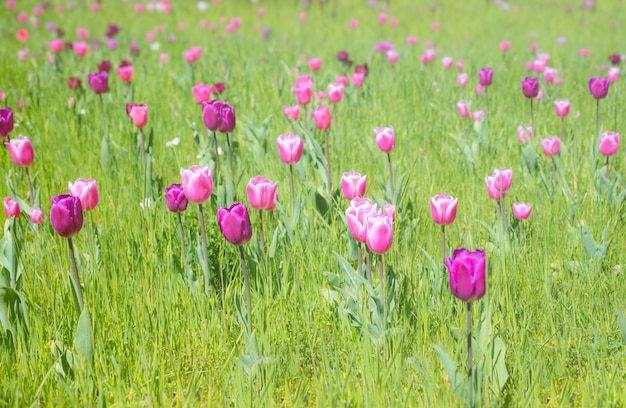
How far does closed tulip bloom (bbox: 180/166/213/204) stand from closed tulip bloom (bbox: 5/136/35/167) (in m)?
0.86

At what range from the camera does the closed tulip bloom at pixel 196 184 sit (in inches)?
84.3

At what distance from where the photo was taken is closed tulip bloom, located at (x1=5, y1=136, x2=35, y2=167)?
2582 millimetres

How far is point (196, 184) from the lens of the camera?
2145 mm

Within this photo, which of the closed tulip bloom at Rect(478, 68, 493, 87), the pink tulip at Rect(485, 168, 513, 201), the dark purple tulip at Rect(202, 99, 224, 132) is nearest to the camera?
the pink tulip at Rect(485, 168, 513, 201)

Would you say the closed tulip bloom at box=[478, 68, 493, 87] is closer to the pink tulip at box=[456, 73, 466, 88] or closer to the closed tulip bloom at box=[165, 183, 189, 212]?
the pink tulip at box=[456, 73, 466, 88]

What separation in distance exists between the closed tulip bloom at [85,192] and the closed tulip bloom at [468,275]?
1391 mm

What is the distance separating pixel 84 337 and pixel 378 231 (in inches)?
35.2

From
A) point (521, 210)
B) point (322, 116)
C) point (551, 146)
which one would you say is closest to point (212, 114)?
point (322, 116)

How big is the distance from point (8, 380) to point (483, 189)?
2.27 metres

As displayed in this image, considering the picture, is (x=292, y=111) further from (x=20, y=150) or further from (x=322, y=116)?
(x=20, y=150)

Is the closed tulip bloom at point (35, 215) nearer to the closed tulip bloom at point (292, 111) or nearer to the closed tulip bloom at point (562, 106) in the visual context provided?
the closed tulip bloom at point (292, 111)

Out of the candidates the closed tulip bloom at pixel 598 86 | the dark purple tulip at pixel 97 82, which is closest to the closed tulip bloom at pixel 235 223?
the dark purple tulip at pixel 97 82

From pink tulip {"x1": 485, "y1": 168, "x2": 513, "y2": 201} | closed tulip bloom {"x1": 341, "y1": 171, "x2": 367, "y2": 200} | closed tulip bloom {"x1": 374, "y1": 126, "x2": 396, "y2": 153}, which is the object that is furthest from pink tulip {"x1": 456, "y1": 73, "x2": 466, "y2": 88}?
closed tulip bloom {"x1": 341, "y1": 171, "x2": 367, "y2": 200}

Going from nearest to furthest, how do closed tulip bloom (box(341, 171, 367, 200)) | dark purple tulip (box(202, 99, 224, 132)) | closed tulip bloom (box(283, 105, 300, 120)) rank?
closed tulip bloom (box(341, 171, 367, 200)) < dark purple tulip (box(202, 99, 224, 132)) < closed tulip bloom (box(283, 105, 300, 120))
